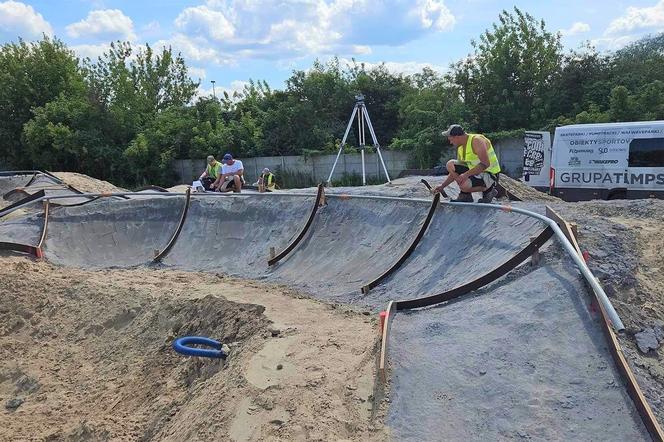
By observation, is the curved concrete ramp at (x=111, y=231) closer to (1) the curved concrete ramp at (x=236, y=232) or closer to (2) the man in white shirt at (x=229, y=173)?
(1) the curved concrete ramp at (x=236, y=232)

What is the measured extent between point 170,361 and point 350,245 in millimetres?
3130

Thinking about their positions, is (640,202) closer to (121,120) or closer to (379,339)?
(379,339)

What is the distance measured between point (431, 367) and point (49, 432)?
4.02m

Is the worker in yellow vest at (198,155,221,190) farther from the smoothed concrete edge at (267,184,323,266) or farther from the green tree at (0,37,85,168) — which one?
the green tree at (0,37,85,168)

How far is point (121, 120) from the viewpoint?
30188 millimetres

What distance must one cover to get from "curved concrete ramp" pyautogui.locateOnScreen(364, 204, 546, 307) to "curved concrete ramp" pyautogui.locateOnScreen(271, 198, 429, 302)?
0.44 m

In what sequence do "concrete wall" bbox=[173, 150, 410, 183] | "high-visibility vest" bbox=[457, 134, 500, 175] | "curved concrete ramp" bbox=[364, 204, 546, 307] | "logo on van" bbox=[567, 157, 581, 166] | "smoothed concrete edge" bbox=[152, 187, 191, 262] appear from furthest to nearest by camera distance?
1. "concrete wall" bbox=[173, 150, 410, 183]
2. "logo on van" bbox=[567, 157, 581, 166]
3. "smoothed concrete edge" bbox=[152, 187, 191, 262]
4. "high-visibility vest" bbox=[457, 134, 500, 175]
5. "curved concrete ramp" bbox=[364, 204, 546, 307]

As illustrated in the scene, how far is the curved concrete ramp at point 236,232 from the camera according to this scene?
923 cm

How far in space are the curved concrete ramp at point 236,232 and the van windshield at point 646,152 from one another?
22.2 feet

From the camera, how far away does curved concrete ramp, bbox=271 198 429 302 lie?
23.8 feet

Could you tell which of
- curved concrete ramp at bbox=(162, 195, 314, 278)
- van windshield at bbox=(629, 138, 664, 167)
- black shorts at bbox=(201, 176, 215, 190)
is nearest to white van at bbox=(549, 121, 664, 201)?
van windshield at bbox=(629, 138, 664, 167)

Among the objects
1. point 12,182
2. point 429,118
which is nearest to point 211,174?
point 12,182

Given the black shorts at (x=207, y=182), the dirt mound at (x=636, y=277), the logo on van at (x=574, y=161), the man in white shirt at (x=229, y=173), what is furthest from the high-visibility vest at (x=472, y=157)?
the black shorts at (x=207, y=182)

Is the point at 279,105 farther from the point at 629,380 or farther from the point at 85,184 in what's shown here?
the point at 629,380
